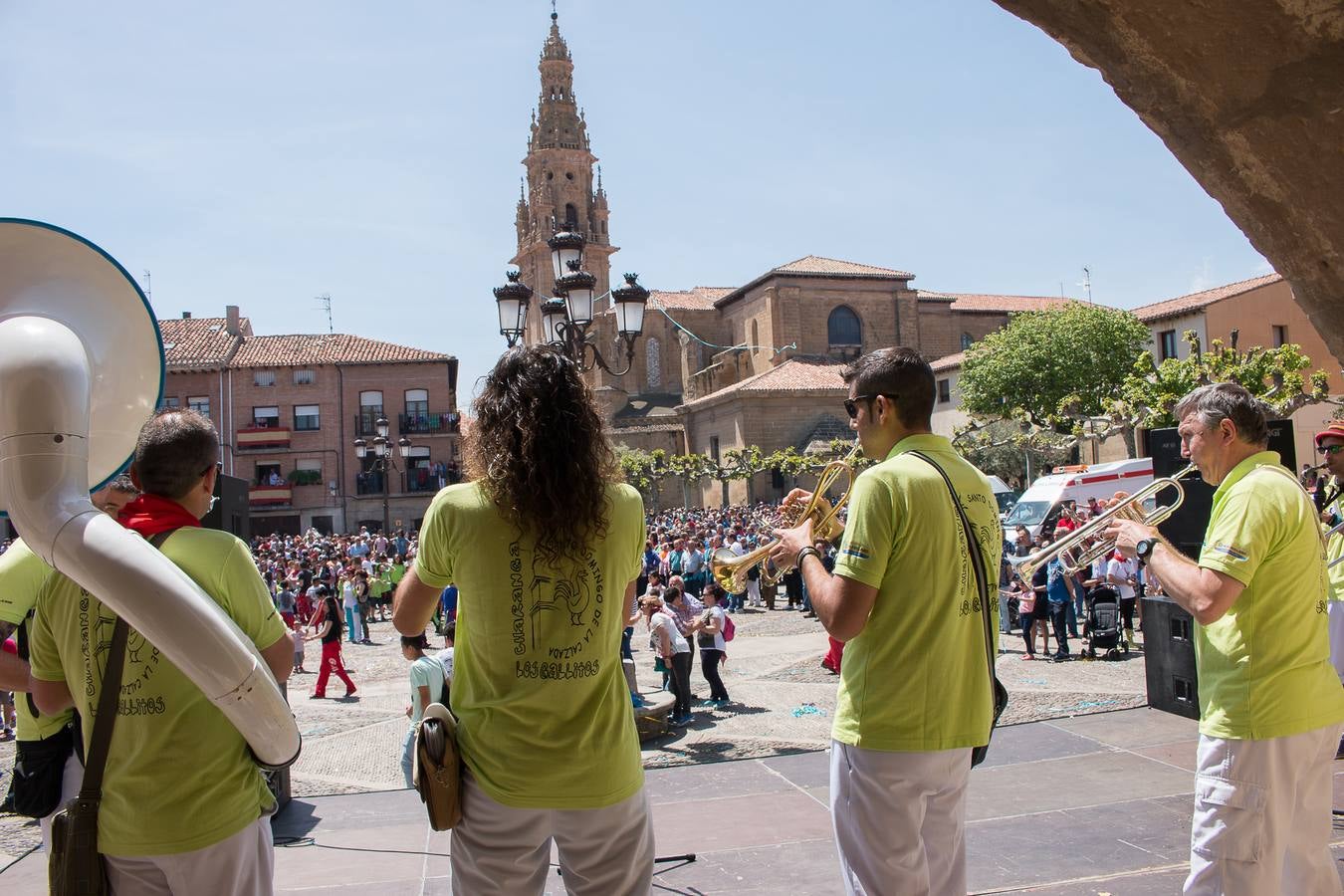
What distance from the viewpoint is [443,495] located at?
7.54 ft

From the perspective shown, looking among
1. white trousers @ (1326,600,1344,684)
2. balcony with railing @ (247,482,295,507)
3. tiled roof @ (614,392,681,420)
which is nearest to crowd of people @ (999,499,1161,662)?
white trousers @ (1326,600,1344,684)

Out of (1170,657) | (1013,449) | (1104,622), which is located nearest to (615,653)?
(1170,657)

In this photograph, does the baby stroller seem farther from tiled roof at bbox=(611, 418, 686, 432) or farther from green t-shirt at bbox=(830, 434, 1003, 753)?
tiled roof at bbox=(611, 418, 686, 432)

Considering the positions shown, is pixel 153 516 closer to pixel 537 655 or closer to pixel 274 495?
pixel 537 655

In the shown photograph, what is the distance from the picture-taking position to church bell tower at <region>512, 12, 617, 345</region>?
224ft

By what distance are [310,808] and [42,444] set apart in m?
4.75

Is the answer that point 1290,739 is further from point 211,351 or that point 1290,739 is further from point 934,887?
point 211,351

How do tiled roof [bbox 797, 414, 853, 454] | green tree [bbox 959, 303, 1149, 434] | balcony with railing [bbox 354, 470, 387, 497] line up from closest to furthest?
green tree [bbox 959, 303, 1149, 434]
balcony with railing [bbox 354, 470, 387, 497]
tiled roof [bbox 797, 414, 853, 454]

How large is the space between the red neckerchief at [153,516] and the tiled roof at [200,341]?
49357mm

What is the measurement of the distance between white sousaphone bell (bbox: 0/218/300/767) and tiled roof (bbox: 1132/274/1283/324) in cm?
4197

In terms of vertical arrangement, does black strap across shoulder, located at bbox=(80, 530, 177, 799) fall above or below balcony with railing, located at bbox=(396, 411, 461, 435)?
below

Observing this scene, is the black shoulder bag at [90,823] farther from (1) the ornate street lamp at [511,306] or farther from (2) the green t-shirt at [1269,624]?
(1) the ornate street lamp at [511,306]

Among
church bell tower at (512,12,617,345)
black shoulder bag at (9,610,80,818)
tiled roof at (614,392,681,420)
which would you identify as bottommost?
black shoulder bag at (9,610,80,818)

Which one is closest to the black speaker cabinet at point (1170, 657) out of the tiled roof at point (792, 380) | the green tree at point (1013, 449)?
the green tree at point (1013, 449)
